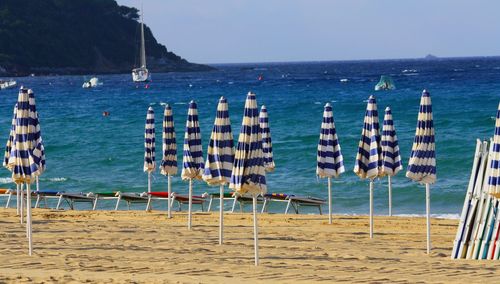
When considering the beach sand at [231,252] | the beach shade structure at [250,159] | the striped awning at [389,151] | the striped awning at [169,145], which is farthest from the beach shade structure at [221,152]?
the striped awning at [169,145]

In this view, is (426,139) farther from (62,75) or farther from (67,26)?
(67,26)

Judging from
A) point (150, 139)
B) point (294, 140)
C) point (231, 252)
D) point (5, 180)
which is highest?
point (150, 139)

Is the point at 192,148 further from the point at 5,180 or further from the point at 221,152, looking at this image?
the point at 5,180

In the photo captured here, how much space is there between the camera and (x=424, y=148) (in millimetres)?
14648

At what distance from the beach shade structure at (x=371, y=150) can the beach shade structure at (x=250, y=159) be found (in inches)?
147

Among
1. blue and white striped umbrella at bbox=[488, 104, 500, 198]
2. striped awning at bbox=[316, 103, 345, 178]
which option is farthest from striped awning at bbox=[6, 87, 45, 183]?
blue and white striped umbrella at bbox=[488, 104, 500, 198]

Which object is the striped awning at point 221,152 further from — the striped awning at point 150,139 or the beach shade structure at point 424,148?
the striped awning at point 150,139

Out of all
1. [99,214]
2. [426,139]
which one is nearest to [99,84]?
[99,214]

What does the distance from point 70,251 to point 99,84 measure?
106 m

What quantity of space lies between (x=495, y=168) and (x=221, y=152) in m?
3.99

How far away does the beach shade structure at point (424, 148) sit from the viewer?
14.5 metres

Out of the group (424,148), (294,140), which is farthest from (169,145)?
(294,140)

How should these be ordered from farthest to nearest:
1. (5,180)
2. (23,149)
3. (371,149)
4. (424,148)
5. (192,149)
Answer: (5,180) → (192,149) → (371,149) → (424,148) → (23,149)

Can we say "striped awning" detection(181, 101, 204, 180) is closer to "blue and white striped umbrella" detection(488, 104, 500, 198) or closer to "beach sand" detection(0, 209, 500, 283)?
"beach sand" detection(0, 209, 500, 283)
